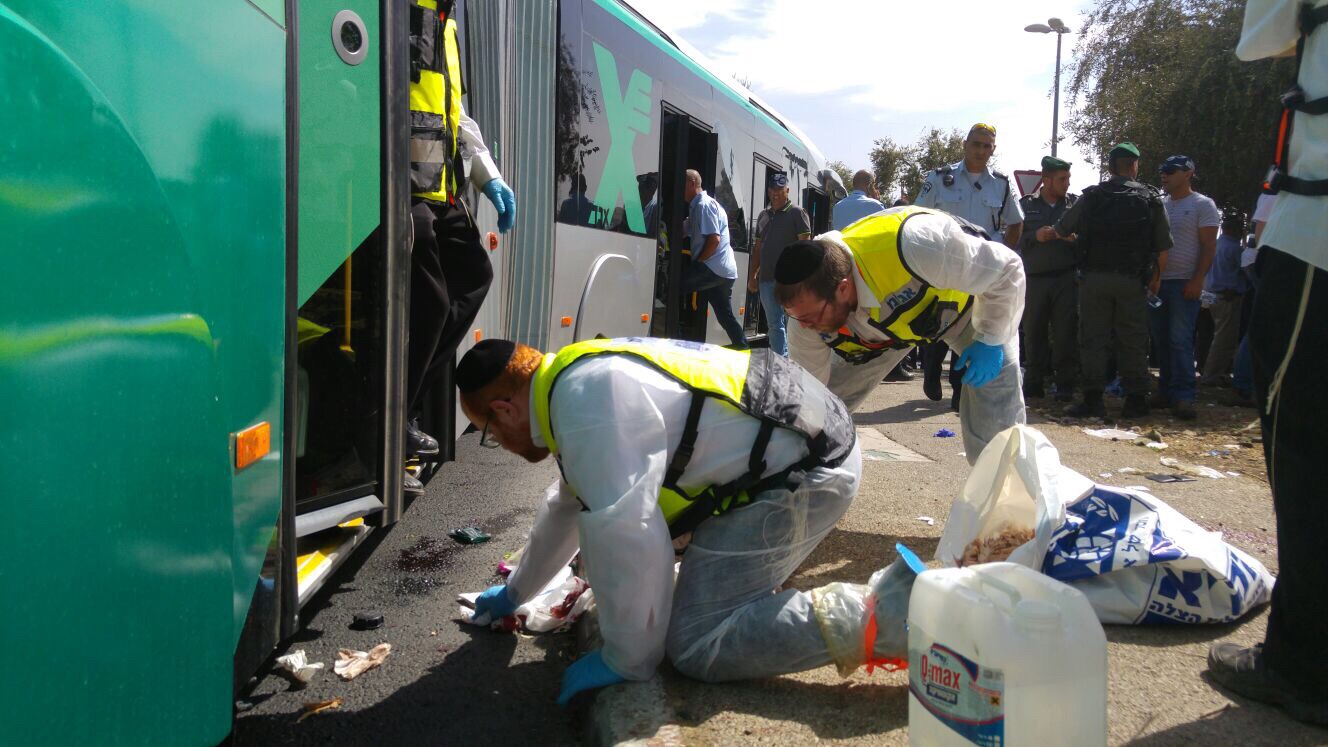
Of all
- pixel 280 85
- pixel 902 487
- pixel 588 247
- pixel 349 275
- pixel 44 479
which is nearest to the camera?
pixel 44 479

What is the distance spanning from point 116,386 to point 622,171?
560 cm

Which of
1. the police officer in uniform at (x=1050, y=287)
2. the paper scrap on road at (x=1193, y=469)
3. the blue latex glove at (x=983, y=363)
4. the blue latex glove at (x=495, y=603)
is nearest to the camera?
the blue latex glove at (x=495, y=603)

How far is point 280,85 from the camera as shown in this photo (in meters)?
2.09

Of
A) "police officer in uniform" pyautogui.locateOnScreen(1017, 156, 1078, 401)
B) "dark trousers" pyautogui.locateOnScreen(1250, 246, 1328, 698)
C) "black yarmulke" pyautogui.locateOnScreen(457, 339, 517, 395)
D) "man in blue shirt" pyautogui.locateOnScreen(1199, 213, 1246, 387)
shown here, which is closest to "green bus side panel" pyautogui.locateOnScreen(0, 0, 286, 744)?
"black yarmulke" pyautogui.locateOnScreen(457, 339, 517, 395)

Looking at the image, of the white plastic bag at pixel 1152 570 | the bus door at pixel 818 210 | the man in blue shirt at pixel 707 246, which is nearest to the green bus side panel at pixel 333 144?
the white plastic bag at pixel 1152 570

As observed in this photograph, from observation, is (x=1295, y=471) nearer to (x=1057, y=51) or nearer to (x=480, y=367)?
(x=480, y=367)

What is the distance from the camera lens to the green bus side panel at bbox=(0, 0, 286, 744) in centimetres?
127

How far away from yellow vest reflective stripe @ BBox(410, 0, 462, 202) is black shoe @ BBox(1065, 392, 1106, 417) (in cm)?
545

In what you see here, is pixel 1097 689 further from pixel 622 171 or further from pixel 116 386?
pixel 622 171

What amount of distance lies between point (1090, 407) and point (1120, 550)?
4729mm

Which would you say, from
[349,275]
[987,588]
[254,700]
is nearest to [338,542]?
[254,700]

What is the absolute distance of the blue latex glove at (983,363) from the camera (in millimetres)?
3643

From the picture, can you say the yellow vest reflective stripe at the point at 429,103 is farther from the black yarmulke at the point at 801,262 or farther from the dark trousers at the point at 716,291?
the dark trousers at the point at 716,291

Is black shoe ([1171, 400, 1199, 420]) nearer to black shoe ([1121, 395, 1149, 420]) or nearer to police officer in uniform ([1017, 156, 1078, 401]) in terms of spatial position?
black shoe ([1121, 395, 1149, 420])
